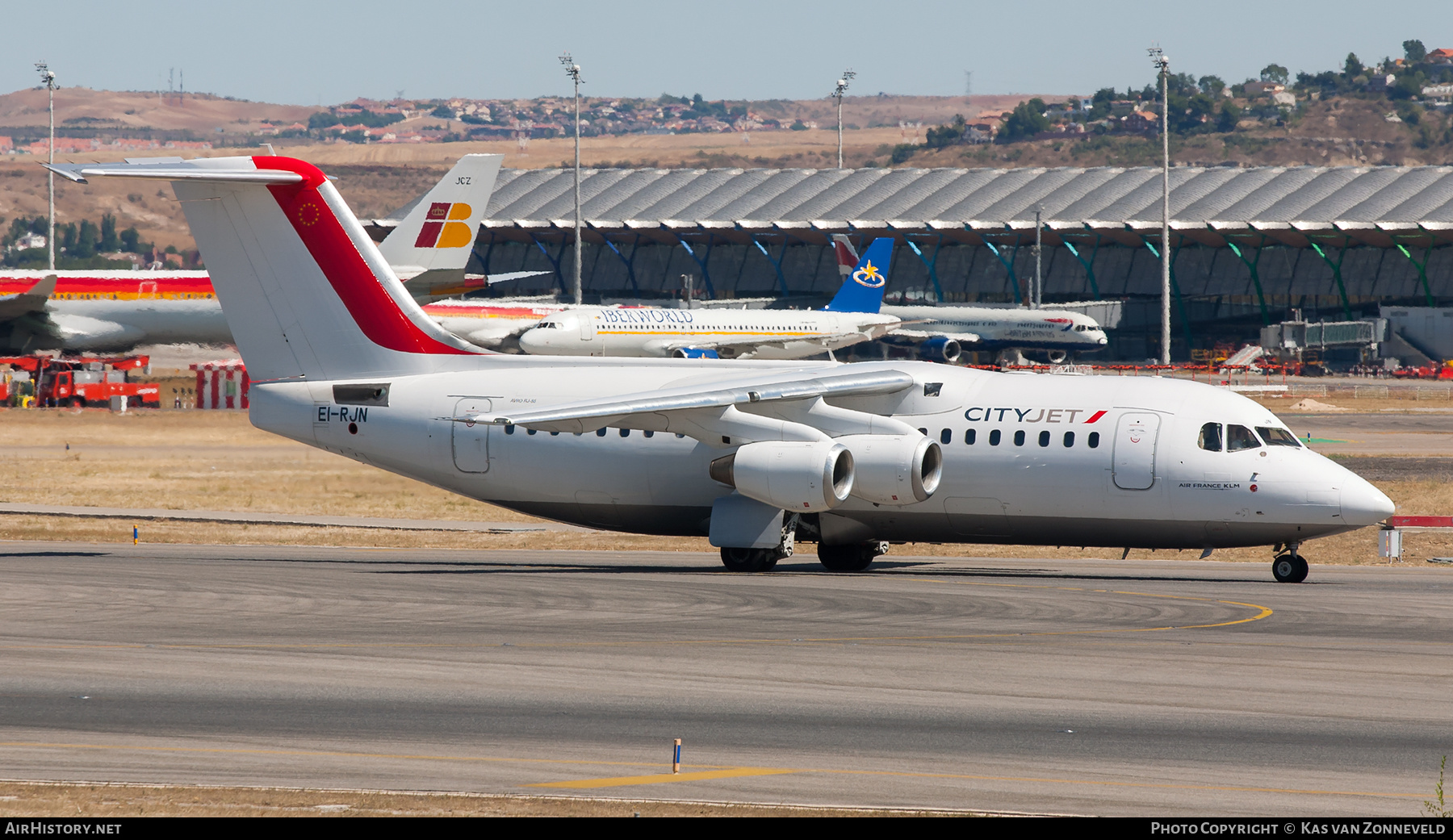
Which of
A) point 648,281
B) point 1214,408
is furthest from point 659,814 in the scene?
point 648,281

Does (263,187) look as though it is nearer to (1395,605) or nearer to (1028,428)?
(1028,428)

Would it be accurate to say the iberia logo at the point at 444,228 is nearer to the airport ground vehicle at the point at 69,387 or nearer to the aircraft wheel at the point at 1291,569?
the airport ground vehicle at the point at 69,387

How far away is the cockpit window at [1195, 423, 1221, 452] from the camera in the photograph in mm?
27344

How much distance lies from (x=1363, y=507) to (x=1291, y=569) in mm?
1934

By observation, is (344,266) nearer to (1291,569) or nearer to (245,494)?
(245,494)

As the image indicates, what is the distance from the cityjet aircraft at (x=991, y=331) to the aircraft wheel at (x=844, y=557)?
76.8 metres

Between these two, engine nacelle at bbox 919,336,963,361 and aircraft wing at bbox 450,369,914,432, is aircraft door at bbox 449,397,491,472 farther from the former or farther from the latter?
engine nacelle at bbox 919,336,963,361

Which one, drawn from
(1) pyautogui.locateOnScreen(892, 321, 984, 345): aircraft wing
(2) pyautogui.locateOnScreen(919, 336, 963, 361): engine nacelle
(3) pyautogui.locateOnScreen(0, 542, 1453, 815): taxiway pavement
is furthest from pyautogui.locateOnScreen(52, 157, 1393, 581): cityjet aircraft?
(1) pyautogui.locateOnScreen(892, 321, 984, 345): aircraft wing

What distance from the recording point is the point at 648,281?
5797 inches

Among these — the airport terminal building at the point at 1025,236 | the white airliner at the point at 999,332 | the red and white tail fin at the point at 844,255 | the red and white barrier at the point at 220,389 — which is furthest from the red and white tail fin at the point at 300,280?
the airport terminal building at the point at 1025,236

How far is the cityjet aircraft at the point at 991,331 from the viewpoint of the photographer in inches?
4254

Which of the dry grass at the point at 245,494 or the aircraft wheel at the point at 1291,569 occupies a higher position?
the aircraft wheel at the point at 1291,569

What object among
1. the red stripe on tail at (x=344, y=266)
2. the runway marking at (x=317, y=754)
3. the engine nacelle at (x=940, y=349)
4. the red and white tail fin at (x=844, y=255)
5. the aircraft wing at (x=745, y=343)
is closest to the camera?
the runway marking at (x=317, y=754)

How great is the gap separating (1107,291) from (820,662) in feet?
366
